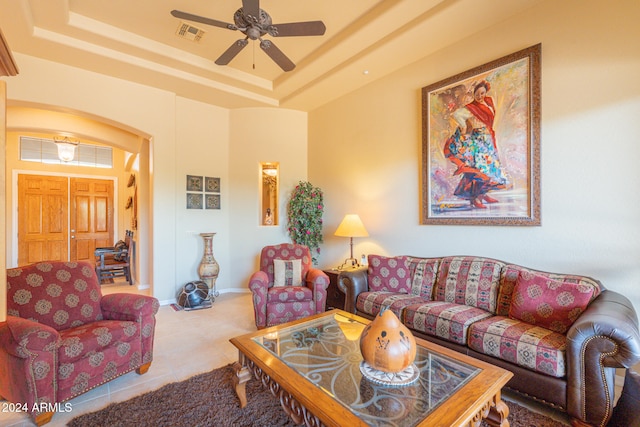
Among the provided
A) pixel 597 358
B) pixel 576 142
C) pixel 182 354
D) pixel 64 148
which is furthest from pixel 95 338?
pixel 64 148

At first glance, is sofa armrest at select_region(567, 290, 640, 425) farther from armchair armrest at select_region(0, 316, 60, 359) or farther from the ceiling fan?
armchair armrest at select_region(0, 316, 60, 359)

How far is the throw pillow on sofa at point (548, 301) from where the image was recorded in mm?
2008

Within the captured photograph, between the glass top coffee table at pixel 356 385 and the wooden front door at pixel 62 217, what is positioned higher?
the wooden front door at pixel 62 217

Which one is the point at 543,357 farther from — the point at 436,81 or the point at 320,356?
the point at 436,81

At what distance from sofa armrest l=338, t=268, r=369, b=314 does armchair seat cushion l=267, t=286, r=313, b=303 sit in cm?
40

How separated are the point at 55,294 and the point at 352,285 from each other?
Result: 2575 millimetres

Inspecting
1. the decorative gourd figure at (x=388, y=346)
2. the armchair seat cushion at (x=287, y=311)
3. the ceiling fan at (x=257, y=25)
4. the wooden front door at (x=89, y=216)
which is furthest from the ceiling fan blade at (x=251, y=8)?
the wooden front door at (x=89, y=216)

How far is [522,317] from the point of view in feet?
7.28

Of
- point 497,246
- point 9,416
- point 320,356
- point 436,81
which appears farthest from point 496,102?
point 9,416

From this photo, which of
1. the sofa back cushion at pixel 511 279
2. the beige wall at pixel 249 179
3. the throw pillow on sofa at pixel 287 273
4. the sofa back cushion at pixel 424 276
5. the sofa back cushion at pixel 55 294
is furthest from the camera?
the beige wall at pixel 249 179

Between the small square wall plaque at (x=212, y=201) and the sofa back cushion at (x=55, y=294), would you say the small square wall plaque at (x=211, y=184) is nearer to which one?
the small square wall plaque at (x=212, y=201)

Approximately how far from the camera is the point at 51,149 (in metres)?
6.52

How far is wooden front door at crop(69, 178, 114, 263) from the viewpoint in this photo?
6.79m

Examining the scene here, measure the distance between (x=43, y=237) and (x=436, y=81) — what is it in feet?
27.5
